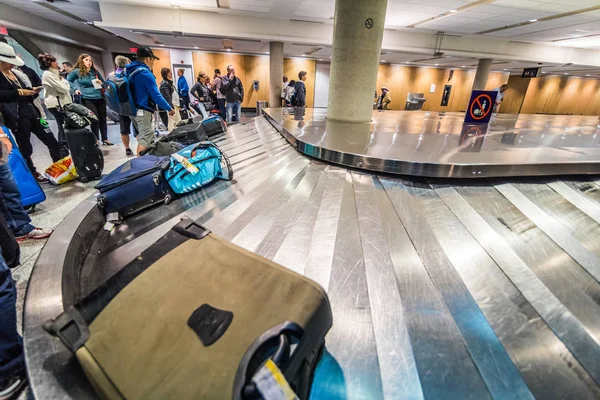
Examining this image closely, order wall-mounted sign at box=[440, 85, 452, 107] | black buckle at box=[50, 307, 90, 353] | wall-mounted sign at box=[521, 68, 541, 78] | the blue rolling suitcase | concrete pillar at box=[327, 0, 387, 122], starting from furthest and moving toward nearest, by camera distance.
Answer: wall-mounted sign at box=[440, 85, 452, 107]
wall-mounted sign at box=[521, 68, 541, 78]
concrete pillar at box=[327, 0, 387, 122]
the blue rolling suitcase
black buckle at box=[50, 307, 90, 353]

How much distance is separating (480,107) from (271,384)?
5.50 m

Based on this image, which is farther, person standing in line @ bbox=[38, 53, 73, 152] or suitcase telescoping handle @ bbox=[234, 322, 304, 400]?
person standing in line @ bbox=[38, 53, 73, 152]

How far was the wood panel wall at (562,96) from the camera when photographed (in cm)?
1817

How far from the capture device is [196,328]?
0.69m

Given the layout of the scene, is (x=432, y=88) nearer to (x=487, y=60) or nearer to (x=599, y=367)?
(x=487, y=60)

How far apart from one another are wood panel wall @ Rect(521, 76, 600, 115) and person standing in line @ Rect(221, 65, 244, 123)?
20.9 m

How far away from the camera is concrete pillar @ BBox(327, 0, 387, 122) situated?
382cm

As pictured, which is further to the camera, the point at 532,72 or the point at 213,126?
the point at 532,72

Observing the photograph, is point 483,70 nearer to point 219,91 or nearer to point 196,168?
point 219,91

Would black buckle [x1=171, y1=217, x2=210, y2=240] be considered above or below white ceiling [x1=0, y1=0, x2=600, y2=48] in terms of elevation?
below

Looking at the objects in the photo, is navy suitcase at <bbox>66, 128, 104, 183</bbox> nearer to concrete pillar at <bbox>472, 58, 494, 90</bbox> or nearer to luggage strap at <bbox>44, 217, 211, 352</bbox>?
luggage strap at <bbox>44, 217, 211, 352</bbox>

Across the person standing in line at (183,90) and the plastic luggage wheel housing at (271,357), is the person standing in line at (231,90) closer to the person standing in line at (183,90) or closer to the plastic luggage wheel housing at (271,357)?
the person standing in line at (183,90)

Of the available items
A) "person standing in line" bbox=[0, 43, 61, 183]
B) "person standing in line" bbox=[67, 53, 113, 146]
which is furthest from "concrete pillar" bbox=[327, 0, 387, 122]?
"person standing in line" bbox=[67, 53, 113, 146]

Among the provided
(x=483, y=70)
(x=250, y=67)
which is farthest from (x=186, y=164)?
(x=483, y=70)
